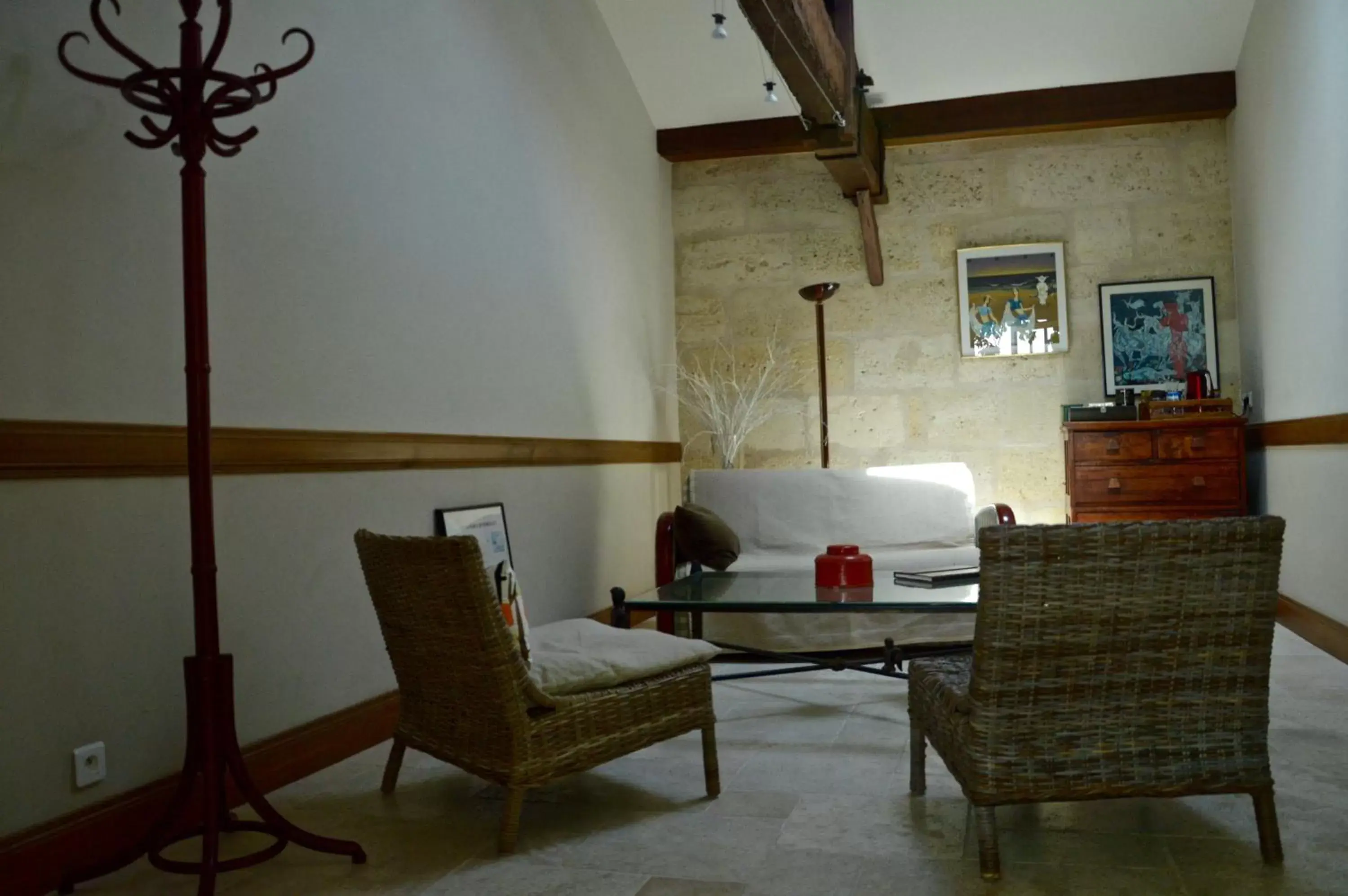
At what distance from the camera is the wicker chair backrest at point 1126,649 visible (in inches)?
83.5

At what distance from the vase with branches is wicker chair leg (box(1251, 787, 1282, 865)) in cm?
475

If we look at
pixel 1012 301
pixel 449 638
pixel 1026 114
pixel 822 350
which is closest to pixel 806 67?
pixel 822 350

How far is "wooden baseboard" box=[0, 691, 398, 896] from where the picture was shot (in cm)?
222

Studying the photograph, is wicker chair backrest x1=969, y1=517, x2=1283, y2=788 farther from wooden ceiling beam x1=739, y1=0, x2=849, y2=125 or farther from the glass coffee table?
wooden ceiling beam x1=739, y1=0, x2=849, y2=125

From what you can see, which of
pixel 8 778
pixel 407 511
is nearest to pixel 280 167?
pixel 407 511

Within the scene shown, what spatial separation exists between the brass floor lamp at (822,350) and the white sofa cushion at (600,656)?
138 inches

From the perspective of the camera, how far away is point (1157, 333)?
21.5ft

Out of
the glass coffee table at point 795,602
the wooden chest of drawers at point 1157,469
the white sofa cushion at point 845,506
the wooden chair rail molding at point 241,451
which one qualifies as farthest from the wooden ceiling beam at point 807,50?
the wooden chest of drawers at point 1157,469

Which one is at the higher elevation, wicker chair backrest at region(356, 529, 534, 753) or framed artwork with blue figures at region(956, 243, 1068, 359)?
framed artwork with blue figures at region(956, 243, 1068, 359)

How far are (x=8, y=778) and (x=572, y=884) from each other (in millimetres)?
1144

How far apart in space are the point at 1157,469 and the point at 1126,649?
4.14 meters


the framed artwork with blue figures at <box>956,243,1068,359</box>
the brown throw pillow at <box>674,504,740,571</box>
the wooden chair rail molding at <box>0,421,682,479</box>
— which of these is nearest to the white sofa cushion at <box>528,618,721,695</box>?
the wooden chair rail molding at <box>0,421,682,479</box>

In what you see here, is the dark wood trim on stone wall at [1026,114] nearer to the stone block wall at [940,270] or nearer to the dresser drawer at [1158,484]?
the stone block wall at [940,270]

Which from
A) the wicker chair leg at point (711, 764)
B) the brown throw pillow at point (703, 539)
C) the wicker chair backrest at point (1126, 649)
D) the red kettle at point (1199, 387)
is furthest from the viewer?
the red kettle at point (1199, 387)
